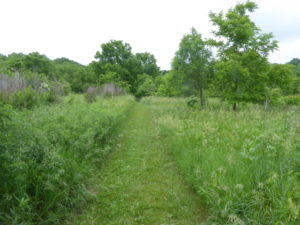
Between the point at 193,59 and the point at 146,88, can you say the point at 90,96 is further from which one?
the point at 146,88

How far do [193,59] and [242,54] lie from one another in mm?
3337

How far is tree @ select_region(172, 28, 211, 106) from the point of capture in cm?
1411

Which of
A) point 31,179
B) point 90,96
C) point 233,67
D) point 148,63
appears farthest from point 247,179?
point 148,63

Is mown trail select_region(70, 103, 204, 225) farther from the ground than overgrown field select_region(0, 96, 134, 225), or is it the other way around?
overgrown field select_region(0, 96, 134, 225)

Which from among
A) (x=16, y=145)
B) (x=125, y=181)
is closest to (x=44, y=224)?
(x=16, y=145)

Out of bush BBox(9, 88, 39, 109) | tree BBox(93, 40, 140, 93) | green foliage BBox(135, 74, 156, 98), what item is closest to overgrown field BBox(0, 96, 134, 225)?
bush BBox(9, 88, 39, 109)

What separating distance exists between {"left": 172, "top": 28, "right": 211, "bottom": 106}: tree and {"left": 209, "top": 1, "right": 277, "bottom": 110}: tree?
1.23m

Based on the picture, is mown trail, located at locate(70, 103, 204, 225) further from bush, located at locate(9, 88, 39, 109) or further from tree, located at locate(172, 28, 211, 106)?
tree, located at locate(172, 28, 211, 106)

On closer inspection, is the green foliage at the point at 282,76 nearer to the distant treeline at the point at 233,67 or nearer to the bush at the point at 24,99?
the distant treeline at the point at 233,67

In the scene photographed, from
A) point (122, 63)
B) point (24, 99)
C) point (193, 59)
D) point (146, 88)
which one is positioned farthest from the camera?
point (122, 63)

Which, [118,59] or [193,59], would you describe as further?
[118,59]

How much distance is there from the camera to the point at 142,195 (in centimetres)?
375

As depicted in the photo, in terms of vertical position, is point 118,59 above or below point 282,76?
above

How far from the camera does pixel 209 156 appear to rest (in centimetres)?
432
